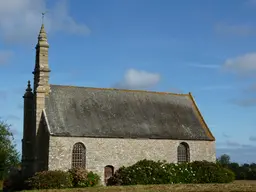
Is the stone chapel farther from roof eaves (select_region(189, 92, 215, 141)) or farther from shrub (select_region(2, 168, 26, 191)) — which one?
shrub (select_region(2, 168, 26, 191))

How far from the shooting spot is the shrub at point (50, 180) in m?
33.1

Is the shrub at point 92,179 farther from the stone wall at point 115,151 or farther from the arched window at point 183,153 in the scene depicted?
the arched window at point 183,153

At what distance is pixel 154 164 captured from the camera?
123ft

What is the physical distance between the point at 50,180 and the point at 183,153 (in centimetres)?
1359

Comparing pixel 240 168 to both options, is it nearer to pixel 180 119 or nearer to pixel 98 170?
pixel 180 119

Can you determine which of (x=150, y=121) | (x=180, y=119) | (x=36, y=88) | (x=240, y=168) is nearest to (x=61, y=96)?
(x=36, y=88)

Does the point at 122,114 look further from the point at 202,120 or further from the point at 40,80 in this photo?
the point at 202,120

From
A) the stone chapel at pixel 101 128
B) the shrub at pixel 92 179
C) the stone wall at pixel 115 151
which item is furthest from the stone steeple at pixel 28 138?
the shrub at pixel 92 179

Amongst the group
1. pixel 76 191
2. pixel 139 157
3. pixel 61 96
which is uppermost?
pixel 61 96

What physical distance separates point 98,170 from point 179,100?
1198 cm

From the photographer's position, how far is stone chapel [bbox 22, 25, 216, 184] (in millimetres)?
37094

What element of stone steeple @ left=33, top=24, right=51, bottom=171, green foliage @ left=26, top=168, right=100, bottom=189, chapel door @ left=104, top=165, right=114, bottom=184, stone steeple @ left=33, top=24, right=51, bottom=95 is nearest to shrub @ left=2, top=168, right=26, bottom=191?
stone steeple @ left=33, top=24, right=51, bottom=171

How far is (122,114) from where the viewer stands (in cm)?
4072

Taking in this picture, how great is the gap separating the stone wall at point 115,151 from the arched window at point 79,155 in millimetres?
319
